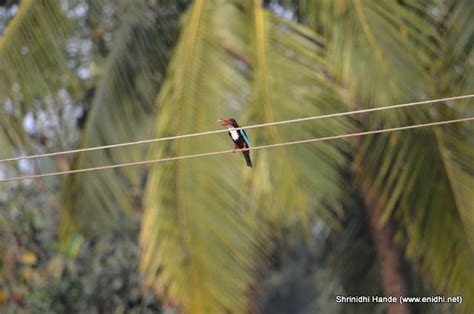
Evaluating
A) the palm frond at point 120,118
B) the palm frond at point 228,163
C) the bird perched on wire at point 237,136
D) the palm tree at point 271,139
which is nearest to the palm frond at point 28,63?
the palm tree at point 271,139

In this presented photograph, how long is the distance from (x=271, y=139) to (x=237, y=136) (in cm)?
22

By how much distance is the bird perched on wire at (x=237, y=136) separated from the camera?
5.29 meters

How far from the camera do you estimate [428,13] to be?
20.8 feet

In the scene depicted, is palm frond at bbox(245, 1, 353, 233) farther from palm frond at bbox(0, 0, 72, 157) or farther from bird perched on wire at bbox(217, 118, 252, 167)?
palm frond at bbox(0, 0, 72, 157)

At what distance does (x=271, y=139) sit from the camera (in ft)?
18.2

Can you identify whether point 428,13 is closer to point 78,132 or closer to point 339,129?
point 339,129

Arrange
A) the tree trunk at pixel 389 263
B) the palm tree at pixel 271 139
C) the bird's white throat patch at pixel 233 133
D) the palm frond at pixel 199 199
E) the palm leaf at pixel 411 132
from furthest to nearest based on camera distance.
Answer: the tree trunk at pixel 389 263, the palm leaf at pixel 411 132, the palm tree at pixel 271 139, the palm frond at pixel 199 199, the bird's white throat patch at pixel 233 133

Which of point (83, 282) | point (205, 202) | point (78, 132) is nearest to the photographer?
point (205, 202)

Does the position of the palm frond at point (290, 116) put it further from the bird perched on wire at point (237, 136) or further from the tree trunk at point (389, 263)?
the tree trunk at point (389, 263)

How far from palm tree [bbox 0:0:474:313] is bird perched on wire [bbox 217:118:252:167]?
118 mm

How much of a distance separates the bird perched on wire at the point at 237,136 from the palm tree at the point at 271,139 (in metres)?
0.12

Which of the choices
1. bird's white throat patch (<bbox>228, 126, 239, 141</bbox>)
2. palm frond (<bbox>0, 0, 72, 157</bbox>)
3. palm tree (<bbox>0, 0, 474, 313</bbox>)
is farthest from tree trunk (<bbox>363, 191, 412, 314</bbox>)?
bird's white throat patch (<bbox>228, 126, 239, 141</bbox>)

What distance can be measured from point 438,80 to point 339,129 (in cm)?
81

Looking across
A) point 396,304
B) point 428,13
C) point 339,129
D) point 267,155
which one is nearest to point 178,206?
point 267,155
